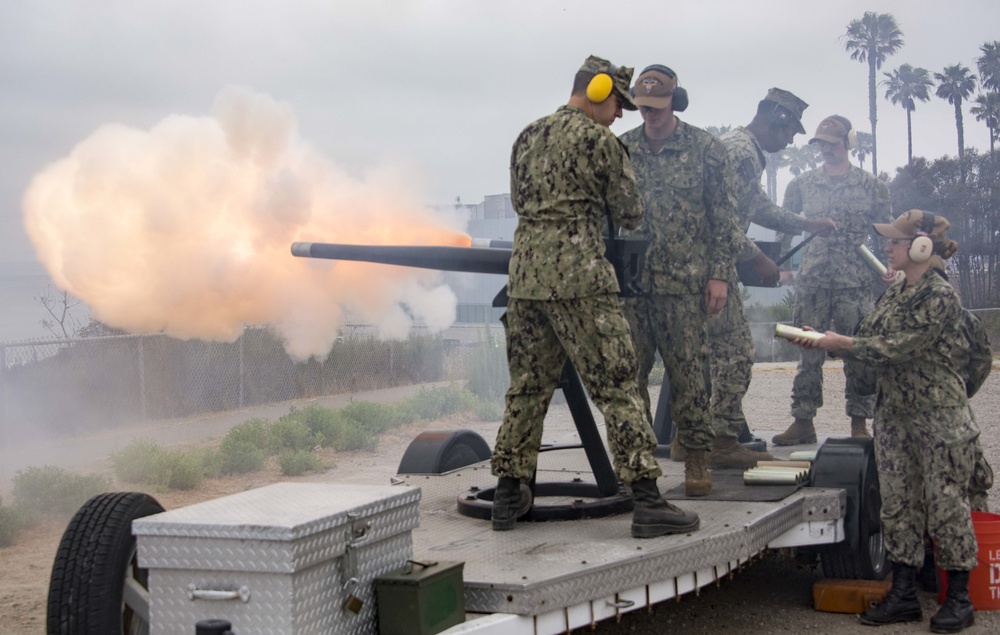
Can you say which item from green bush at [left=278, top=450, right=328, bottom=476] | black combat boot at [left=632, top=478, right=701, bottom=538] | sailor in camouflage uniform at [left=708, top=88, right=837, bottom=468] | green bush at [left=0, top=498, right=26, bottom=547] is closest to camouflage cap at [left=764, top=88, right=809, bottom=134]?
sailor in camouflage uniform at [left=708, top=88, right=837, bottom=468]

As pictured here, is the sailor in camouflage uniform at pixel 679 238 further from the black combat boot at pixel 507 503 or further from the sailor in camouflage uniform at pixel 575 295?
the black combat boot at pixel 507 503

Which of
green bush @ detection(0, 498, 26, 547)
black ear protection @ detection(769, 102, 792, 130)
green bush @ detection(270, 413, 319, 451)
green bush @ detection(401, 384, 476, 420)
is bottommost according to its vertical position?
green bush @ detection(0, 498, 26, 547)

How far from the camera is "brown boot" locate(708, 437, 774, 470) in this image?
274 inches

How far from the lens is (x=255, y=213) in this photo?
9.98 meters

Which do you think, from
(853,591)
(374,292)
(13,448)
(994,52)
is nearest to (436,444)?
(853,591)

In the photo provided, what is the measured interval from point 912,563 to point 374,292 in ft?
25.4

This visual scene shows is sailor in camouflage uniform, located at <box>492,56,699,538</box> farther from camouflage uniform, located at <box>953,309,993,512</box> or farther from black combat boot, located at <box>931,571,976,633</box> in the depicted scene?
camouflage uniform, located at <box>953,309,993,512</box>

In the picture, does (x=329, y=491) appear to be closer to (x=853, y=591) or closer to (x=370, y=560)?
(x=370, y=560)

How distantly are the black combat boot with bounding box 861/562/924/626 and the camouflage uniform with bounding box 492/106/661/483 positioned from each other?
1780mm

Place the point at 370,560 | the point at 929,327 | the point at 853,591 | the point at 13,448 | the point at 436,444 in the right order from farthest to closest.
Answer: the point at 13,448 → the point at 436,444 → the point at 853,591 → the point at 929,327 → the point at 370,560

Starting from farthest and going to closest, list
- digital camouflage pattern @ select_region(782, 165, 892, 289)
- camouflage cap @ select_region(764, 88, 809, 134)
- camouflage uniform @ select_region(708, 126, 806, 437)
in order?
digital camouflage pattern @ select_region(782, 165, 892, 289) < camouflage cap @ select_region(764, 88, 809, 134) < camouflage uniform @ select_region(708, 126, 806, 437)

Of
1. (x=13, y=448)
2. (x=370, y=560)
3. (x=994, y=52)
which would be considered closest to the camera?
(x=370, y=560)

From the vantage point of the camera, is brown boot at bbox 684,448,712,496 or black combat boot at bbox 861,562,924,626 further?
brown boot at bbox 684,448,712,496

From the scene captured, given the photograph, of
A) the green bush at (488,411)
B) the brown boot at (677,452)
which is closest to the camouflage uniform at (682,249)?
the brown boot at (677,452)
